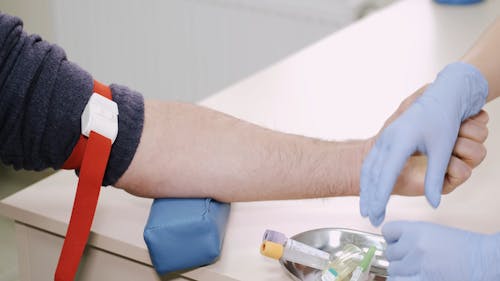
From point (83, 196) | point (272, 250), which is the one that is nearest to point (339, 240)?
point (272, 250)

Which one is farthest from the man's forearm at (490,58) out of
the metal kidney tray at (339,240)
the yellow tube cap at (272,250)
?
the yellow tube cap at (272,250)

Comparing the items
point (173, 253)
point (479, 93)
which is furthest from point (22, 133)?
point (479, 93)

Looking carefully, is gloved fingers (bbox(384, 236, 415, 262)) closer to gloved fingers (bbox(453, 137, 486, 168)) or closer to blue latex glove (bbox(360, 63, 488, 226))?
blue latex glove (bbox(360, 63, 488, 226))

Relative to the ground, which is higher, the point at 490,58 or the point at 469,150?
the point at 490,58

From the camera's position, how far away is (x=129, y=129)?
1.11 meters

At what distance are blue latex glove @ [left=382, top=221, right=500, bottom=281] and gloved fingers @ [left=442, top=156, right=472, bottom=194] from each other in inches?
8.1

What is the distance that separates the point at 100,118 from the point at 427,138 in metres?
0.45

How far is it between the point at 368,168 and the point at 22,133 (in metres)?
0.49

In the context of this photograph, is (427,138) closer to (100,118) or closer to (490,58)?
(490,58)

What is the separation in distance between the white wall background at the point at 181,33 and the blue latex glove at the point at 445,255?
68.5 inches

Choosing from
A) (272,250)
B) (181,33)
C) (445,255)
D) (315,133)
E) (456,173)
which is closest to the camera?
(445,255)

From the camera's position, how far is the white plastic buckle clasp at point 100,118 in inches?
42.4

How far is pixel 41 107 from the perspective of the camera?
3.51 ft

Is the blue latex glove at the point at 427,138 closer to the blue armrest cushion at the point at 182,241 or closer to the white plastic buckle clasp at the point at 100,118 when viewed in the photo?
the blue armrest cushion at the point at 182,241
